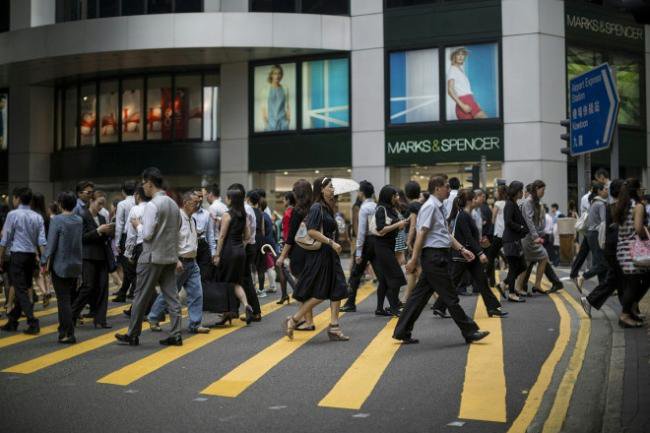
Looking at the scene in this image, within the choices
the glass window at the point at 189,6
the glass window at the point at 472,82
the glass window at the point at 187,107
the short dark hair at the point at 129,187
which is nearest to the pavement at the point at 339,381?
the short dark hair at the point at 129,187

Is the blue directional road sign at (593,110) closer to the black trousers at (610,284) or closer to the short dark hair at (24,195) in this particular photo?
the black trousers at (610,284)

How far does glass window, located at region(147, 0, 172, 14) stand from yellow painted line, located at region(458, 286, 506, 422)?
22494mm

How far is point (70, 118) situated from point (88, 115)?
3.82ft

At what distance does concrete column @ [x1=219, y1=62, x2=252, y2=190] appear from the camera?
29328 mm

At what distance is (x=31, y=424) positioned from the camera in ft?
19.6

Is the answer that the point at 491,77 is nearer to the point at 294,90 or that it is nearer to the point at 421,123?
the point at 421,123

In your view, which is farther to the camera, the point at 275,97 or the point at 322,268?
the point at 275,97

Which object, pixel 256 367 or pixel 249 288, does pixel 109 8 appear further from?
pixel 256 367

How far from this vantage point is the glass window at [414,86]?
2689 cm

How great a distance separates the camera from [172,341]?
9445 millimetres

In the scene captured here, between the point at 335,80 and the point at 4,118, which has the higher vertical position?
the point at 335,80

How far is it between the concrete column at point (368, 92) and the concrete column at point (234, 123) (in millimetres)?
4335

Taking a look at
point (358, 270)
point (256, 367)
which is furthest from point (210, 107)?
point (256, 367)

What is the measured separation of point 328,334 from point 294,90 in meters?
19.8
